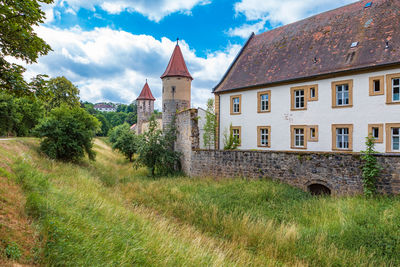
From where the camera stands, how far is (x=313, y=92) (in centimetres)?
1630

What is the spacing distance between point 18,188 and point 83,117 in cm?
1445

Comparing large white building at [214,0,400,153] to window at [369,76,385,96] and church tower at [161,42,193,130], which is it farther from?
church tower at [161,42,193,130]

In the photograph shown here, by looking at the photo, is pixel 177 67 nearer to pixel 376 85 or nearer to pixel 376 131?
pixel 376 85

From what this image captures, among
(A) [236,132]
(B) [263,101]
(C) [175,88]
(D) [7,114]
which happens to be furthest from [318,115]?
(D) [7,114]


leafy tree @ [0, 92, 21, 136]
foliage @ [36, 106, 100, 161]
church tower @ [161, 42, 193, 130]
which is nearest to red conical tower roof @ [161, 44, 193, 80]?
church tower @ [161, 42, 193, 130]

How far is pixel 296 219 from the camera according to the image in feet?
28.6

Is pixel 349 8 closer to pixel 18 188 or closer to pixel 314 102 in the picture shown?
pixel 314 102

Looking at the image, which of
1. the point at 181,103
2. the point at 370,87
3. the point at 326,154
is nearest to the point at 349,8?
the point at 370,87

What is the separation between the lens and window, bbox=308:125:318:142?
1592 centimetres

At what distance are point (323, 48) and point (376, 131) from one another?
6.99 metres

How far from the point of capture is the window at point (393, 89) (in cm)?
1314

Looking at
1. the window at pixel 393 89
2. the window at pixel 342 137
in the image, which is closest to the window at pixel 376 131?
the window at pixel 342 137

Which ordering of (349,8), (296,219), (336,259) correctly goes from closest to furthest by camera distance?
(336,259), (296,219), (349,8)

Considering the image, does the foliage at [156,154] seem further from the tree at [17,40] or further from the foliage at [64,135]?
the tree at [17,40]
